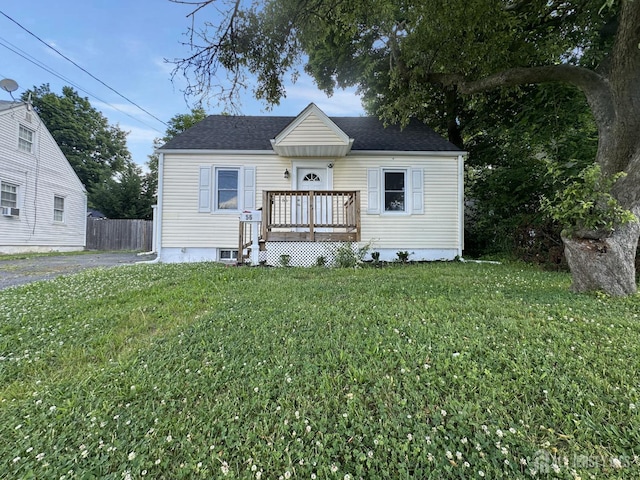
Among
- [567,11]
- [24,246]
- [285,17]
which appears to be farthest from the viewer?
[24,246]

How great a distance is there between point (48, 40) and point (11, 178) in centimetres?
551

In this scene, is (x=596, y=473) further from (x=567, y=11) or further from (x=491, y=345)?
(x=567, y=11)

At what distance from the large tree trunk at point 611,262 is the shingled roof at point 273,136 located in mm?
5417

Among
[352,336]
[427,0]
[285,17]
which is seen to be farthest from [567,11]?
[352,336]

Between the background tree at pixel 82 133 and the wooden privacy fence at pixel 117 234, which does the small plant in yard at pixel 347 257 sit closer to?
the wooden privacy fence at pixel 117 234

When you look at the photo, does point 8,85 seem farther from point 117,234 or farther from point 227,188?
point 227,188

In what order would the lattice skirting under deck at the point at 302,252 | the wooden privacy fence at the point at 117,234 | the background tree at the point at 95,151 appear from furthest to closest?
the background tree at the point at 95,151, the wooden privacy fence at the point at 117,234, the lattice skirting under deck at the point at 302,252

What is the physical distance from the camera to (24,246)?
1212cm

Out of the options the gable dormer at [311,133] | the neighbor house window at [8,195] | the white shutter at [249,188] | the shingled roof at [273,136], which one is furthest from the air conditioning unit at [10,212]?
the gable dormer at [311,133]

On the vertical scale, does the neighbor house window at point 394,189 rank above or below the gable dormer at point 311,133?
below

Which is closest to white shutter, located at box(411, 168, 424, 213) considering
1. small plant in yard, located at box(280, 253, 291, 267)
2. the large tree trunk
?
small plant in yard, located at box(280, 253, 291, 267)

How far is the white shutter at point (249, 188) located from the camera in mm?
8430

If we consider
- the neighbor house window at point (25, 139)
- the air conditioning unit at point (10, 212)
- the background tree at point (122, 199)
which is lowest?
the air conditioning unit at point (10, 212)

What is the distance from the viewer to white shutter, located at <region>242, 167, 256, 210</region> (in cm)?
843
